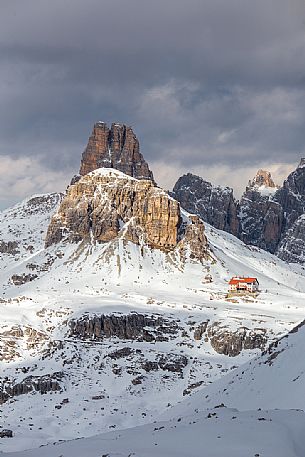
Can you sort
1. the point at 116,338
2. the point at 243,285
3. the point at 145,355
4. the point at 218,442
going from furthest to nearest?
the point at 243,285 < the point at 116,338 < the point at 145,355 < the point at 218,442

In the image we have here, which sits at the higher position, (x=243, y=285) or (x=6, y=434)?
(x=243, y=285)

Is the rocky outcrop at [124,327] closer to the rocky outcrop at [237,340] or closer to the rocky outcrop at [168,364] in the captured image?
the rocky outcrop at [237,340]

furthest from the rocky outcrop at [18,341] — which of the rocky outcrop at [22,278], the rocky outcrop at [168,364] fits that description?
the rocky outcrop at [22,278]

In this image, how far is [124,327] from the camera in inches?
5010

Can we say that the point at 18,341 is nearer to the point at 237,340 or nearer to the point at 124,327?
the point at 124,327

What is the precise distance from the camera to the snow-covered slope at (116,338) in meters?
90.2

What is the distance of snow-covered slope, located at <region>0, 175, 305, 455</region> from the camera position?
296 feet

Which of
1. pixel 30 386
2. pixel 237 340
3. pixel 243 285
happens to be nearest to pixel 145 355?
pixel 237 340

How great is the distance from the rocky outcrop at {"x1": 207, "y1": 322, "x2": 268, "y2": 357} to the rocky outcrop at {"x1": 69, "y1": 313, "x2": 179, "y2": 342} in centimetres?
1106

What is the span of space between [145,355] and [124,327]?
15.0 m

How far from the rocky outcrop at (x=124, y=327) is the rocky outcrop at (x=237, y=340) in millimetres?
11057

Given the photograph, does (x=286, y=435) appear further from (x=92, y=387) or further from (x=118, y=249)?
(x=118, y=249)

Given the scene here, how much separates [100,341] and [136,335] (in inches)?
336

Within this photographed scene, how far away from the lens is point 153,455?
23469 millimetres
